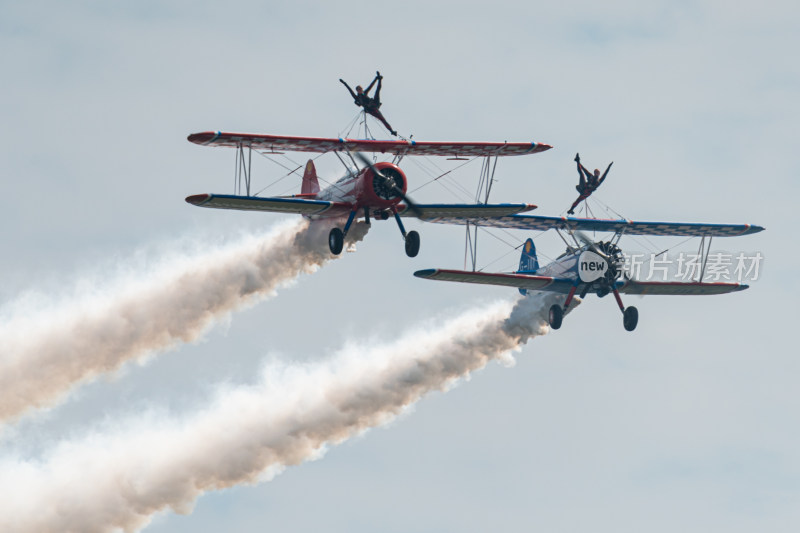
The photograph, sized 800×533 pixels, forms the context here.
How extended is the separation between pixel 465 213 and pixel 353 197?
3.85 m

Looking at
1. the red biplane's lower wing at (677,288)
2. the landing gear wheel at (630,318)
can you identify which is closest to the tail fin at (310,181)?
the red biplane's lower wing at (677,288)

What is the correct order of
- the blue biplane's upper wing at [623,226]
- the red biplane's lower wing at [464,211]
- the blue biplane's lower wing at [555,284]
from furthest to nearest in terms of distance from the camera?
the blue biplane's upper wing at [623,226], the blue biplane's lower wing at [555,284], the red biplane's lower wing at [464,211]

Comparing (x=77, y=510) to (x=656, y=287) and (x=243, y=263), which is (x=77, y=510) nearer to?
(x=243, y=263)

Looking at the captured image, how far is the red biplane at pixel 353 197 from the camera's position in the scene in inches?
2018

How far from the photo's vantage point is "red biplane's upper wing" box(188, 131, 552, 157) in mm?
52156

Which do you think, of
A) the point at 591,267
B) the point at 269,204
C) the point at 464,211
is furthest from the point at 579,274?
the point at 269,204

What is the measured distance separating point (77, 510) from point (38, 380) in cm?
427

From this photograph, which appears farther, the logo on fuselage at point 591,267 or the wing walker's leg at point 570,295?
the wing walker's leg at point 570,295

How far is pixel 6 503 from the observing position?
187 ft

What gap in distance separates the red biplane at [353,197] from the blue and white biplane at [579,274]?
7.16 ft

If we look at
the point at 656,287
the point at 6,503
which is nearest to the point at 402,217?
the point at 656,287

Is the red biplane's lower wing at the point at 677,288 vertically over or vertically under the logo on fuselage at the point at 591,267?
under

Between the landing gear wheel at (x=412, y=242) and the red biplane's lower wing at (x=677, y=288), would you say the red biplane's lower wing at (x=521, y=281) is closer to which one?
the red biplane's lower wing at (x=677, y=288)

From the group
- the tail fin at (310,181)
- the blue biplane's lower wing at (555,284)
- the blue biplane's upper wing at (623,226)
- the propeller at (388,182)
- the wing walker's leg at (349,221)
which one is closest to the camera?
the propeller at (388,182)
